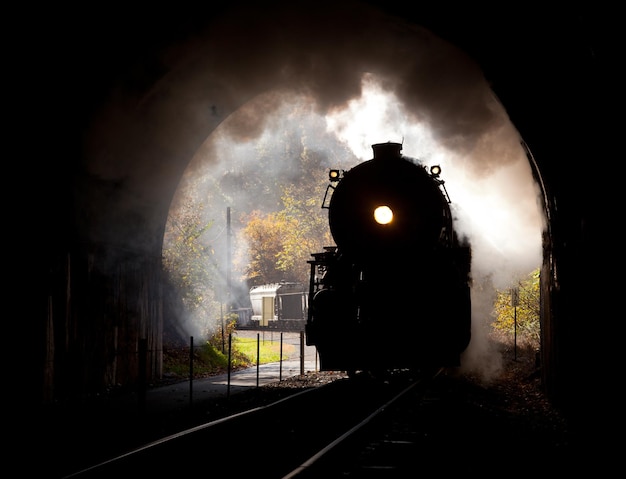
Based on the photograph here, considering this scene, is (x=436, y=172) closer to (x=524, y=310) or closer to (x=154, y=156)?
(x=154, y=156)

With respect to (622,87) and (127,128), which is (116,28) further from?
(622,87)

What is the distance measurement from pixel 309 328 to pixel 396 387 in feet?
12.0

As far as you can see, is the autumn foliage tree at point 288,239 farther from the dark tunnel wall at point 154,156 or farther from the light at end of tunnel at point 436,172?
the light at end of tunnel at point 436,172

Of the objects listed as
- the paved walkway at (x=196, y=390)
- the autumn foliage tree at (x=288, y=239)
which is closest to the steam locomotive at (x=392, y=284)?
the paved walkway at (x=196, y=390)

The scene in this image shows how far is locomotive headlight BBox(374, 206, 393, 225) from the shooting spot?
9719 mm

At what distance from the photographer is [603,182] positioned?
6910 mm

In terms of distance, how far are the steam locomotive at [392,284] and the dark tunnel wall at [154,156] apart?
1.56 metres

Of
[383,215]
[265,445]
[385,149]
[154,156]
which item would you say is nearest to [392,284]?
[383,215]

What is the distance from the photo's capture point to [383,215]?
32.0 ft

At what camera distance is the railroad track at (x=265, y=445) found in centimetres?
618

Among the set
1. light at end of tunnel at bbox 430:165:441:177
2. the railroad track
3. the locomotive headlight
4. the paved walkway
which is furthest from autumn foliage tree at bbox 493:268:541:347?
the locomotive headlight

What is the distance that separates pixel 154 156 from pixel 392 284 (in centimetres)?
608

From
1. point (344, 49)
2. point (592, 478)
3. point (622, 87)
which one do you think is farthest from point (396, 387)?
point (622, 87)

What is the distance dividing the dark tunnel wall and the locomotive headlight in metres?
2.22
